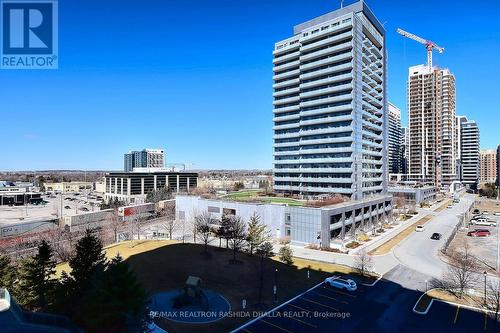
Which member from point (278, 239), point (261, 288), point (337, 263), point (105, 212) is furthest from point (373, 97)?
point (105, 212)

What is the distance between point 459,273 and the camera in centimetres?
3362

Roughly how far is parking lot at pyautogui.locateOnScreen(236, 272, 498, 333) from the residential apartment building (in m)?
50.5

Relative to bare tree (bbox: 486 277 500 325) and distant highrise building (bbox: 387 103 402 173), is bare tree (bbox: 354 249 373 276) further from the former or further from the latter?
distant highrise building (bbox: 387 103 402 173)

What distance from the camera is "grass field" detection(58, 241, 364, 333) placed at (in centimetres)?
3129

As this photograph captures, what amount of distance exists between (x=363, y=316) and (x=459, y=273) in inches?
505

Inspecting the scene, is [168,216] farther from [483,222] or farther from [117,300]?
[483,222]

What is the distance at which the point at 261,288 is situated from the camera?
1362 inches

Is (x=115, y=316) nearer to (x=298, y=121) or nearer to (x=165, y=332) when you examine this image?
(x=165, y=332)

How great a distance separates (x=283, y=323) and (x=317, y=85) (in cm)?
7185

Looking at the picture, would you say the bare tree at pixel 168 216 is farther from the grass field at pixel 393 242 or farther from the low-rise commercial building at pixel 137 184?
the grass field at pixel 393 242

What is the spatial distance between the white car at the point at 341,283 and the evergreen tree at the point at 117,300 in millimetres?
21810

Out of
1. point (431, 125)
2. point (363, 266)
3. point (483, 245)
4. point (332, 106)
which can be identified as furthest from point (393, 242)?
point (431, 125)

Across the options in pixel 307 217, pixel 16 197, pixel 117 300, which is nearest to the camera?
pixel 117 300

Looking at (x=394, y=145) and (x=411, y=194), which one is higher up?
(x=394, y=145)
